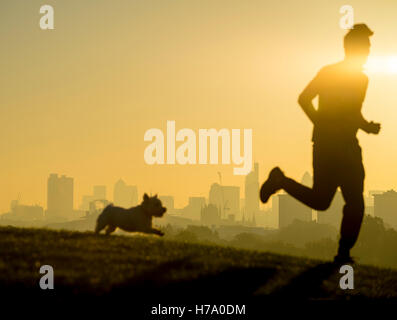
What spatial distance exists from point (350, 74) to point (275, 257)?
12.5ft

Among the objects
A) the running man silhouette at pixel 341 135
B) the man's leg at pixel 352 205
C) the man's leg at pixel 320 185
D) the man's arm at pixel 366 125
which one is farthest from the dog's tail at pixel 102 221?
the man's arm at pixel 366 125

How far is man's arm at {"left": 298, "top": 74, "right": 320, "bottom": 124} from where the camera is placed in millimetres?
14117

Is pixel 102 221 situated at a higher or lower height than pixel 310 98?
lower

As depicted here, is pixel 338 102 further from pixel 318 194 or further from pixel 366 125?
pixel 318 194

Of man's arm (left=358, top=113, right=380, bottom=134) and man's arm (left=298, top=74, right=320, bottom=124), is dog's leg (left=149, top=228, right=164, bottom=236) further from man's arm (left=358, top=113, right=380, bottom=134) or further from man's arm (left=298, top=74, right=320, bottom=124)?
man's arm (left=358, top=113, right=380, bottom=134)

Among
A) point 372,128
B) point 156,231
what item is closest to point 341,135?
point 372,128

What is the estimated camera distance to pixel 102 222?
17266mm

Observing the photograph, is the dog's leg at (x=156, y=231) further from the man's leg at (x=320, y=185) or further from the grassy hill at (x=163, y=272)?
the man's leg at (x=320, y=185)

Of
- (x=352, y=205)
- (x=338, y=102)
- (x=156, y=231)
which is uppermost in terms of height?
(x=338, y=102)

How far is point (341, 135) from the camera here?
1377cm

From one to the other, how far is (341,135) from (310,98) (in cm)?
98

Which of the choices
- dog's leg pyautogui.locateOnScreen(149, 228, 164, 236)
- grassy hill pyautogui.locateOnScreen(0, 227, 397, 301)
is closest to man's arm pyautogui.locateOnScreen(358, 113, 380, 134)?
grassy hill pyautogui.locateOnScreen(0, 227, 397, 301)

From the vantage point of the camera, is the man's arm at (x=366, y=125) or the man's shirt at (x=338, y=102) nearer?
the man's shirt at (x=338, y=102)

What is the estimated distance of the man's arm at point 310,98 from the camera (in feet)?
46.3
